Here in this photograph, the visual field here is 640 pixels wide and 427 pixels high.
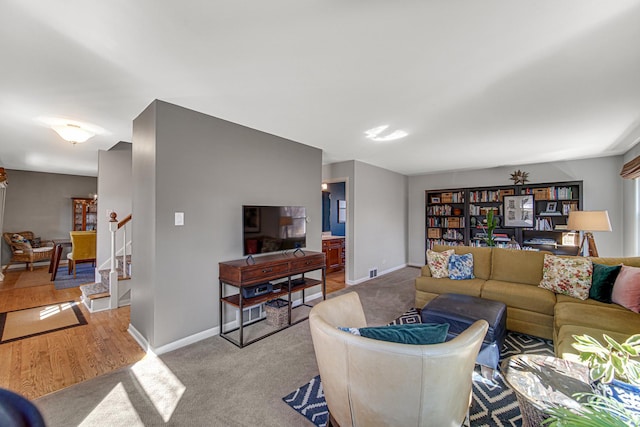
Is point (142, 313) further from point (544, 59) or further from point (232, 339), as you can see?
point (544, 59)

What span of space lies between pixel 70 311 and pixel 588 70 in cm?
598

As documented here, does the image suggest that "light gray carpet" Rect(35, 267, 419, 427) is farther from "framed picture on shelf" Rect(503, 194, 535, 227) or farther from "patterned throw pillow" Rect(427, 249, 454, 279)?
"framed picture on shelf" Rect(503, 194, 535, 227)

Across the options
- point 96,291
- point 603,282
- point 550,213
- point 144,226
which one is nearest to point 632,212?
point 550,213

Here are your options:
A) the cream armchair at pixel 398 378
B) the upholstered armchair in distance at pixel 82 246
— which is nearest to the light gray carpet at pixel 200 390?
the cream armchair at pixel 398 378

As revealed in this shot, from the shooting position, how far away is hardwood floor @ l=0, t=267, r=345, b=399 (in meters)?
2.17

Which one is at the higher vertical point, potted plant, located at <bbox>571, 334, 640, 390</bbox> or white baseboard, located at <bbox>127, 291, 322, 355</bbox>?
potted plant, located at <bbox>571, 334, 640, 390</bbox>

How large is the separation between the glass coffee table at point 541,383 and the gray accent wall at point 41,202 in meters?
9.46

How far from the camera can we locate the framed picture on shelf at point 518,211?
17.5 feet

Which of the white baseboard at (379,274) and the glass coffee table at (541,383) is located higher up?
the glass coffee table at (541,383)

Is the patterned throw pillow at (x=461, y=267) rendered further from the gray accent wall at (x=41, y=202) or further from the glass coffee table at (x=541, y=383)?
the gray accent wall at (x=41, y=202)

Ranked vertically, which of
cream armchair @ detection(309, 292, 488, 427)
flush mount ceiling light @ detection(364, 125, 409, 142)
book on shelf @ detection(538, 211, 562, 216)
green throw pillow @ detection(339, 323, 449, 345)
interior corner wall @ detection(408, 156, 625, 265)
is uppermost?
flush mount ceiling light @ detection(364, 125, 409, 142)

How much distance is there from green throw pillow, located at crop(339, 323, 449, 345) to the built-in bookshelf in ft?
15.7

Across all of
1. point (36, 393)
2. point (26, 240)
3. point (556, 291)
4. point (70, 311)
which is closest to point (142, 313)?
point (36, 393)

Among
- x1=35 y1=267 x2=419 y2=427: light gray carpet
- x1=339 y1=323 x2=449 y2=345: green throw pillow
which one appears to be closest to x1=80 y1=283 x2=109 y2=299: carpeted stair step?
x1=35 y1=267 x2=419 y2=427: light gray carpet
